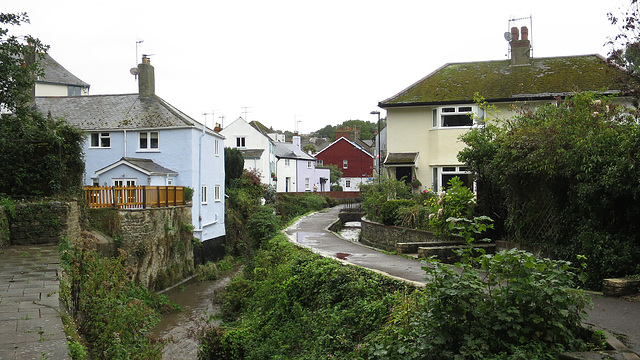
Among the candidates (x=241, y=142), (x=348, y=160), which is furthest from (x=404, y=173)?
(x=348, y=160)

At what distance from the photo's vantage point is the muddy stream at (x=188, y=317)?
15.1 metres

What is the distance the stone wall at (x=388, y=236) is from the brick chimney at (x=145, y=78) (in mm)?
17111

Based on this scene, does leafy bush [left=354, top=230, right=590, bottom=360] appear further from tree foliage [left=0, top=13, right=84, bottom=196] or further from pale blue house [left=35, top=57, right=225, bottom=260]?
pale blue house [left=35, top=57, right=225, bottom=260]

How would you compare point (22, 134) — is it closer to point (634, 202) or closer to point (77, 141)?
point (77, 141)

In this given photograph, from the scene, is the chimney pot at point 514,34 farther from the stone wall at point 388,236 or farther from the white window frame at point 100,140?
the white window frame at point 100,140

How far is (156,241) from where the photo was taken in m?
22.0

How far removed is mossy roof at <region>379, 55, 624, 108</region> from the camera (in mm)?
22797

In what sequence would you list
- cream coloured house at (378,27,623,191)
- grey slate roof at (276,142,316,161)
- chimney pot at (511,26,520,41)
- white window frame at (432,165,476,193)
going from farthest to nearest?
1. grey slate roof at (276,142,316,161)
2. chimney pot at (511,26,520,41)
3. white window frame at (432,165,476,193)
4. cream coloured house at (378,27,623,191)

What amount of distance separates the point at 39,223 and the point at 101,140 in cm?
1759

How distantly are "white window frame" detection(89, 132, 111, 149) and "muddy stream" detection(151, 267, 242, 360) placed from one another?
10533 millimetres

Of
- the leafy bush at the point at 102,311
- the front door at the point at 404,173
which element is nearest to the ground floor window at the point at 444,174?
the front door at the point at 404,173

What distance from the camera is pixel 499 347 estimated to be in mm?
6543

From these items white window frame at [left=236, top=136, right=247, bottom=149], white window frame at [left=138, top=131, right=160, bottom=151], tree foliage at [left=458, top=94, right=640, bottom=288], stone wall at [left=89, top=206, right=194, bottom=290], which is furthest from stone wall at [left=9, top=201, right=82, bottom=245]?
white window frame at [left=236, top=136, right=247, bottom=149]

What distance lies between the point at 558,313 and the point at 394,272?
578 centimetres
